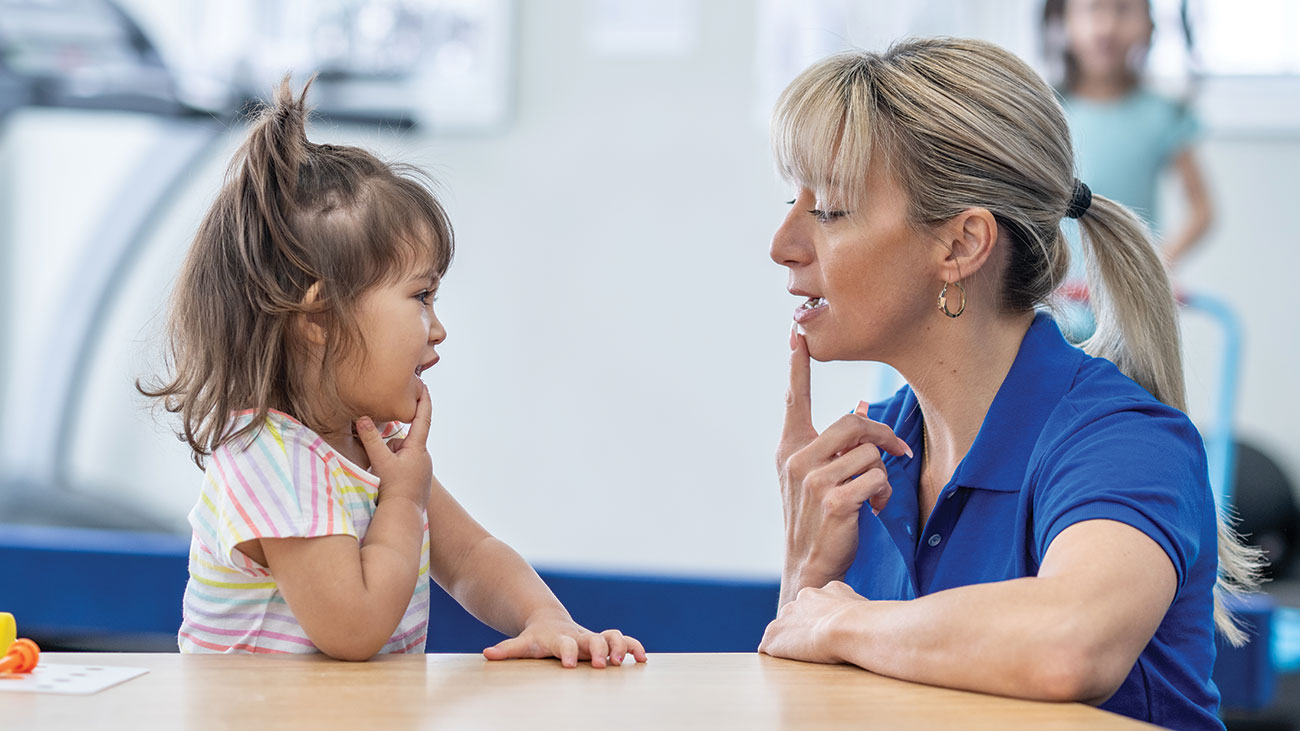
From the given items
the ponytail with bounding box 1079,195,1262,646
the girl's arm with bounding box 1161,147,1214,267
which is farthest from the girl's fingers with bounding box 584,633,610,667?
the girl's arm with bounding box 1161,147,1214,267

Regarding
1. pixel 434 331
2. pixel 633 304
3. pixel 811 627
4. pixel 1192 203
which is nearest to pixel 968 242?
pixel 811 627

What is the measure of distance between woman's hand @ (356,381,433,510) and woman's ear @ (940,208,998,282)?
0.63 metres

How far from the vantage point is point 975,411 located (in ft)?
4.81

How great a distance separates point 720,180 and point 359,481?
329 centimetres

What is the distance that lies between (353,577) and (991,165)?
31.8 inches

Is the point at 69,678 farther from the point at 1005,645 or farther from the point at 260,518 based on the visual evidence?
the point at 1005,645

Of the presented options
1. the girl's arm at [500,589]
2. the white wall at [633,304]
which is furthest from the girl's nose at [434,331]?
the white wall at [633,304]

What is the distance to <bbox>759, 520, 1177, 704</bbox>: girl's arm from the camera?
38.0 inches

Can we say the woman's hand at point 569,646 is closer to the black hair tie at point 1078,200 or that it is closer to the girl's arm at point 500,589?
the girl's arm at point 500,589

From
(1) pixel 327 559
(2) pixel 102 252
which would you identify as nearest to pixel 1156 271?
(1) pixel 327 559

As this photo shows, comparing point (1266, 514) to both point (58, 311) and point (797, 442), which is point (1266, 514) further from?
point (58, 311)

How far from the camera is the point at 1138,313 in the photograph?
4.76 ft

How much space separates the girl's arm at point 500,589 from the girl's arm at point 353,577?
111mm

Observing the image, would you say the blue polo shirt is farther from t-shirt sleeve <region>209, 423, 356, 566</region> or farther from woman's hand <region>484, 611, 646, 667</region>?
t-shirt sleeve <region>209, 423, 356, 566</region>
